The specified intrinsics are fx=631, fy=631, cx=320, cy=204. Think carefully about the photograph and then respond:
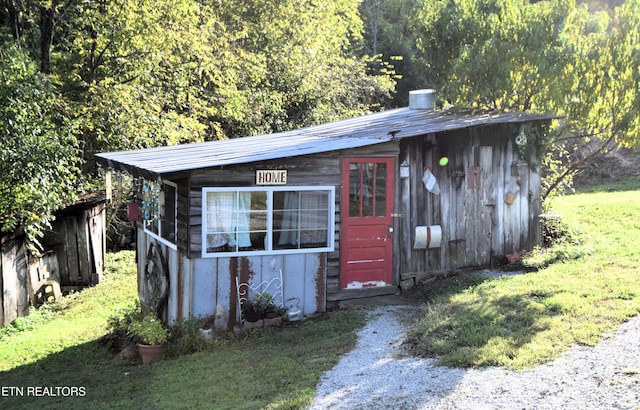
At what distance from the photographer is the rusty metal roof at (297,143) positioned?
861 cm

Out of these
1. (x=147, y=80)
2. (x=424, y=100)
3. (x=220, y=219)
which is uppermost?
(x=147, y=80)

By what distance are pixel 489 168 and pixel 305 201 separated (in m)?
3.67

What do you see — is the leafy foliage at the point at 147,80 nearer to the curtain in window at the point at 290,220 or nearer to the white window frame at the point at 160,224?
the white window frame at the point at 160,224

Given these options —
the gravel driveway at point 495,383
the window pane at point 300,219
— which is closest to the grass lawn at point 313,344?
the gravel driveway at point 495,383

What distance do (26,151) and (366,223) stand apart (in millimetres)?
5880

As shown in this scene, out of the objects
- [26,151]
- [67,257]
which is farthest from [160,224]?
[67,257]

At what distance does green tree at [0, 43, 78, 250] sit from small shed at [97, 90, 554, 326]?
1278mm

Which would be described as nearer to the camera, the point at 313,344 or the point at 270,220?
the point at 313,344

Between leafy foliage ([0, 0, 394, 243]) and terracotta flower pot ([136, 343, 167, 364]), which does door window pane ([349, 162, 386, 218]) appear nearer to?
terracotta flower pot ([136, 343, 167, 364])

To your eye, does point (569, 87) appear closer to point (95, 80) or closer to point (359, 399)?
point (359, 399)

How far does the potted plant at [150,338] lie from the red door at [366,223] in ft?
9.18

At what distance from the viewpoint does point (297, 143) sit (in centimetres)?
1000

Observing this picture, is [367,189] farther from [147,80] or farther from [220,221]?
[147,80]

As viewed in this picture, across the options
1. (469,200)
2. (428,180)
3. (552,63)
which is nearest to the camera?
(428,180)
